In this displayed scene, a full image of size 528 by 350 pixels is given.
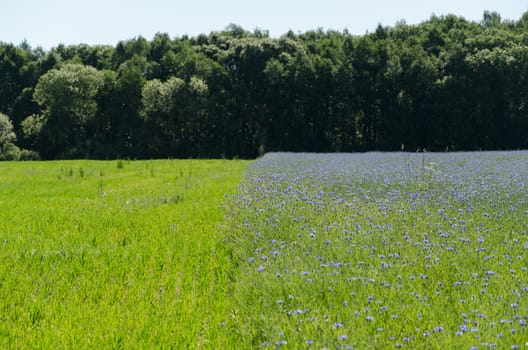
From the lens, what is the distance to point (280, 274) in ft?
15.1

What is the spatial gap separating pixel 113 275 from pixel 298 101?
1851 inches

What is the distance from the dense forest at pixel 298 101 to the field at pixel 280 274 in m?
38.4

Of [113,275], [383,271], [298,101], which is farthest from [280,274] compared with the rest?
[298,101]

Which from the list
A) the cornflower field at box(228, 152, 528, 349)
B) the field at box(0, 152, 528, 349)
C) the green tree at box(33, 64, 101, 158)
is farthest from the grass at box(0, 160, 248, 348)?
the green tree at box(33, 64, 101, 158)

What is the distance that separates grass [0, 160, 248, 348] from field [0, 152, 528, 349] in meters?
0.02

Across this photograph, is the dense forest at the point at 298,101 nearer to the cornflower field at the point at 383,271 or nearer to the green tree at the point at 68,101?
the green tree at the point at 68,101

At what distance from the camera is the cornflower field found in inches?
139

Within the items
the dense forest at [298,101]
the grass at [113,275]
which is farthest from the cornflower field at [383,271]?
the dense forest at [298,101]

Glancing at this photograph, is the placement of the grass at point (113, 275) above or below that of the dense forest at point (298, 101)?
below

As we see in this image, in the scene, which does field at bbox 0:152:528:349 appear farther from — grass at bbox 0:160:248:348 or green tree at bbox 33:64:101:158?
green tree at bbox 33:64:101:158

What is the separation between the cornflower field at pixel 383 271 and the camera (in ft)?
11.6

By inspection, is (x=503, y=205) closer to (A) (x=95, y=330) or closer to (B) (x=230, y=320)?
(B) (x=230, y=320)

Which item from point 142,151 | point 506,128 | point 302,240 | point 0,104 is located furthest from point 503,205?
point 0,104

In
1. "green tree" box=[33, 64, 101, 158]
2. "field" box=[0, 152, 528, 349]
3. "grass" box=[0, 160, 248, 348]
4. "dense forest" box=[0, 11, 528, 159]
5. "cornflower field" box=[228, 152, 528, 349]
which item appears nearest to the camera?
"cornflower field" box=[228, 152, 528, 349]
